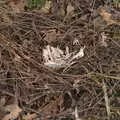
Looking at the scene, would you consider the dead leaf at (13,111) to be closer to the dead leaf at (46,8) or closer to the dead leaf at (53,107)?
the dead leaf at (53,107)

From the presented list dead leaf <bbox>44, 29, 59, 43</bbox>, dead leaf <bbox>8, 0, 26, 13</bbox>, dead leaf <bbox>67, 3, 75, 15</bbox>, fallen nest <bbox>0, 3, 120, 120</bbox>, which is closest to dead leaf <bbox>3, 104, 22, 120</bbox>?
fallen nest <bbox>0, 3, 120, 120</bbox>

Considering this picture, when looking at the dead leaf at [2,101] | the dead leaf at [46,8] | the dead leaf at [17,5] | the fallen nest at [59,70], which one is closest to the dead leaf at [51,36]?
the fallen nest at [59,70]

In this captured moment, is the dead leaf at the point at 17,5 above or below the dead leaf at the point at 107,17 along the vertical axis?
above

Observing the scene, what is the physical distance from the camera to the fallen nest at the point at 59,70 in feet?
8.50

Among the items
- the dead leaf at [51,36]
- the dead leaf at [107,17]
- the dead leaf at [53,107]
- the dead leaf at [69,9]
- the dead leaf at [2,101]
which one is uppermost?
the dead leaf at [69,9]

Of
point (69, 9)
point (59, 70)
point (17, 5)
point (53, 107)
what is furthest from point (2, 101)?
point (69, 9)

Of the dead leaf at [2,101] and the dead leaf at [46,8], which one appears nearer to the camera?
the dead leaf at [2,101]

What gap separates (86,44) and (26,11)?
66 centimetres

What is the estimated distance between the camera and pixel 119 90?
2.71 m

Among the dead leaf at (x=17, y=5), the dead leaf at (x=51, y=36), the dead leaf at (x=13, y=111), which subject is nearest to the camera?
the dead leaf at (x=13, y=111)

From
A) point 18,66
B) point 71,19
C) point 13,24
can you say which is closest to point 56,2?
point 71,19

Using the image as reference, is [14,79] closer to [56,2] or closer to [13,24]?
[13,24]

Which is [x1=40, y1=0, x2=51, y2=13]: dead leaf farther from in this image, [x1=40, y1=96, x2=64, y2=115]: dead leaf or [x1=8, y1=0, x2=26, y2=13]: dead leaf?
[x1=40, y1=96, x2=64, y2=115]: dead leaf

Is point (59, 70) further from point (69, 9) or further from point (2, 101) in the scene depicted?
→ point (69, 9)
